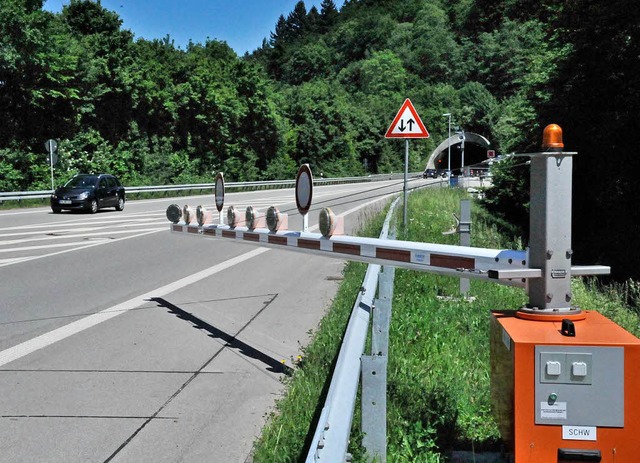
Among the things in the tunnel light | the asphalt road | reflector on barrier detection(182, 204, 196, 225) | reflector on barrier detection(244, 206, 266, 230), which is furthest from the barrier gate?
the tunnel light

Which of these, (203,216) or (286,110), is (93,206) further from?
(286,110)

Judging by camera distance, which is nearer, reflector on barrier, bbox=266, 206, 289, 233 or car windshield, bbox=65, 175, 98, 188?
reflector on barrier, bbox=266, 206, 289, 233

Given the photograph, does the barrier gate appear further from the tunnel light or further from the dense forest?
the tunnel light

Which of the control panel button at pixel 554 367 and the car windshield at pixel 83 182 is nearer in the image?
the control panel button at pixel 554 367

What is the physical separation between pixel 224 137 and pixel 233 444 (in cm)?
5641

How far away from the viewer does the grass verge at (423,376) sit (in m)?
4.24

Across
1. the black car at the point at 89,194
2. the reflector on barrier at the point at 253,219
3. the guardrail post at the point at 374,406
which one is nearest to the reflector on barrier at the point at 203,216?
the reflector on barrier at the point at 253,219

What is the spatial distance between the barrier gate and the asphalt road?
2.11 m

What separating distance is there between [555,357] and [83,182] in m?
27.9

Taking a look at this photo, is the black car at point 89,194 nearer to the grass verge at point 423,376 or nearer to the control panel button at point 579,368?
the grass verge at point 423,376

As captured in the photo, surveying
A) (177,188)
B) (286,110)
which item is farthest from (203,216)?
(286,110)

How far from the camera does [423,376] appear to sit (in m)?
5.51

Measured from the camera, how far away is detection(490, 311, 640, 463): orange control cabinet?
2.87m

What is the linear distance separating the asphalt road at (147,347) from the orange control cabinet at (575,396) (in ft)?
7.18
